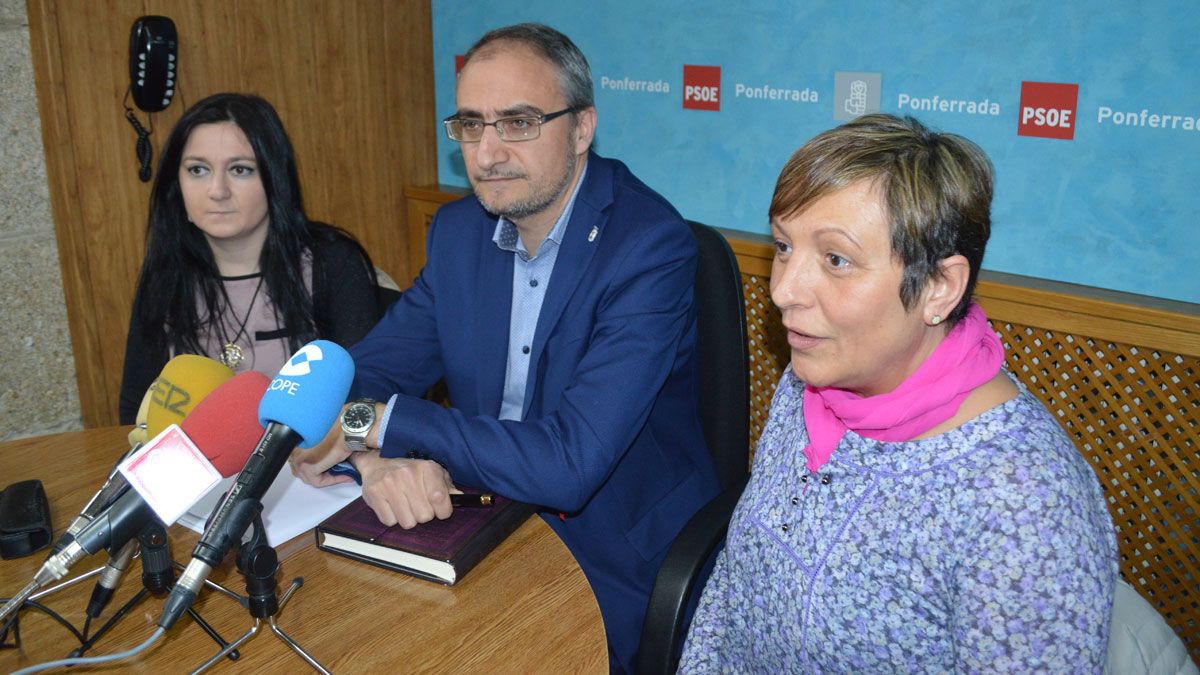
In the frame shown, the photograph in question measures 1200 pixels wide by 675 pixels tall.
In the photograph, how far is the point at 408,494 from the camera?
141cm

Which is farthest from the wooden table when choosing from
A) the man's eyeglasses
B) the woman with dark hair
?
the woman with dark hair

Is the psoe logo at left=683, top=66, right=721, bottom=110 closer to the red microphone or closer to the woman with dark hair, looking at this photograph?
the woman with dark hair

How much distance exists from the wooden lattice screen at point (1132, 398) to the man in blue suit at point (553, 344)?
3.52 ft

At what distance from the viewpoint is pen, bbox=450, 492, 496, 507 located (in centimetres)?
149

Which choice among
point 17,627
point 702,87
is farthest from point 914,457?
point 702,87

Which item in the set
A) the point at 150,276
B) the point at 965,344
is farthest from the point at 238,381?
the point at 150,276

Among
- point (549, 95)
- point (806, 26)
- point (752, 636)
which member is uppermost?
point (806, 26)

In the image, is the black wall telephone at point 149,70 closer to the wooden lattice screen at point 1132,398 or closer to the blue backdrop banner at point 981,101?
the blue backdrop banner at point 981,101

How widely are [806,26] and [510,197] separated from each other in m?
1.24

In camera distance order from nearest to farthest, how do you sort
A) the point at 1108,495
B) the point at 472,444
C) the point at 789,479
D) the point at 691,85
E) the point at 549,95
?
the point at 789,479 → the point at 472,444 → the point at 549,95 → the point at 1108,495 → the point at 691,85

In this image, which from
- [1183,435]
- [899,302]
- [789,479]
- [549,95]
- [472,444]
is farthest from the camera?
[1183,435]

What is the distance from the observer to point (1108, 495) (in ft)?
8.02

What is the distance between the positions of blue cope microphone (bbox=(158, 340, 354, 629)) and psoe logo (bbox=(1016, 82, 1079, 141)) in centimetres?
189

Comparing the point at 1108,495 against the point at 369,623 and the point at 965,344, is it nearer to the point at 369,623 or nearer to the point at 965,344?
the point at 965,344
